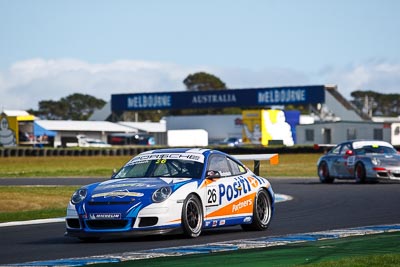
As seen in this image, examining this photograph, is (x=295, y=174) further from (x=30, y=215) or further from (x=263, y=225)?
(x=263, y=225)

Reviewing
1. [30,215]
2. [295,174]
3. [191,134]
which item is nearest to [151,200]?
[30,215]

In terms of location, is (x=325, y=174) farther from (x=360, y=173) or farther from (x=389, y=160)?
(x=389, y=160)

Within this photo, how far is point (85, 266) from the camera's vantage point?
10.9 metres

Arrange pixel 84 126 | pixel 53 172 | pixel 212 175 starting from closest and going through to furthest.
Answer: pixel 212 175, pixel 53 172, pixel 84 126

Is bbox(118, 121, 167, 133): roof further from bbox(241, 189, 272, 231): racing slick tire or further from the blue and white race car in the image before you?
the blue and white race car

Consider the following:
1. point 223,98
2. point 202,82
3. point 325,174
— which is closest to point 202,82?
point 202,82

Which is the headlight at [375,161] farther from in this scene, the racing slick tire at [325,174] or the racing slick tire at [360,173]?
the racing slick tire at [325,174]

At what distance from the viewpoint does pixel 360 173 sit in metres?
30.9

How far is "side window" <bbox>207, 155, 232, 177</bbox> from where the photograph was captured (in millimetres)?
15274

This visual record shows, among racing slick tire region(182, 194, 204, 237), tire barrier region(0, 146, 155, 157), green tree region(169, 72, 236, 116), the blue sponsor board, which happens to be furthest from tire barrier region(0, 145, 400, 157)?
green tree region(169, 72, 236, 116)

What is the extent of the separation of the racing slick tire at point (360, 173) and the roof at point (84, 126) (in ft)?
217

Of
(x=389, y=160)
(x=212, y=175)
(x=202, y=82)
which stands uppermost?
(x=202, y=82)

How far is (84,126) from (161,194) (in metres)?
88.8

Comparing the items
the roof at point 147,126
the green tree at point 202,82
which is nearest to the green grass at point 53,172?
the roof at point 147,126
